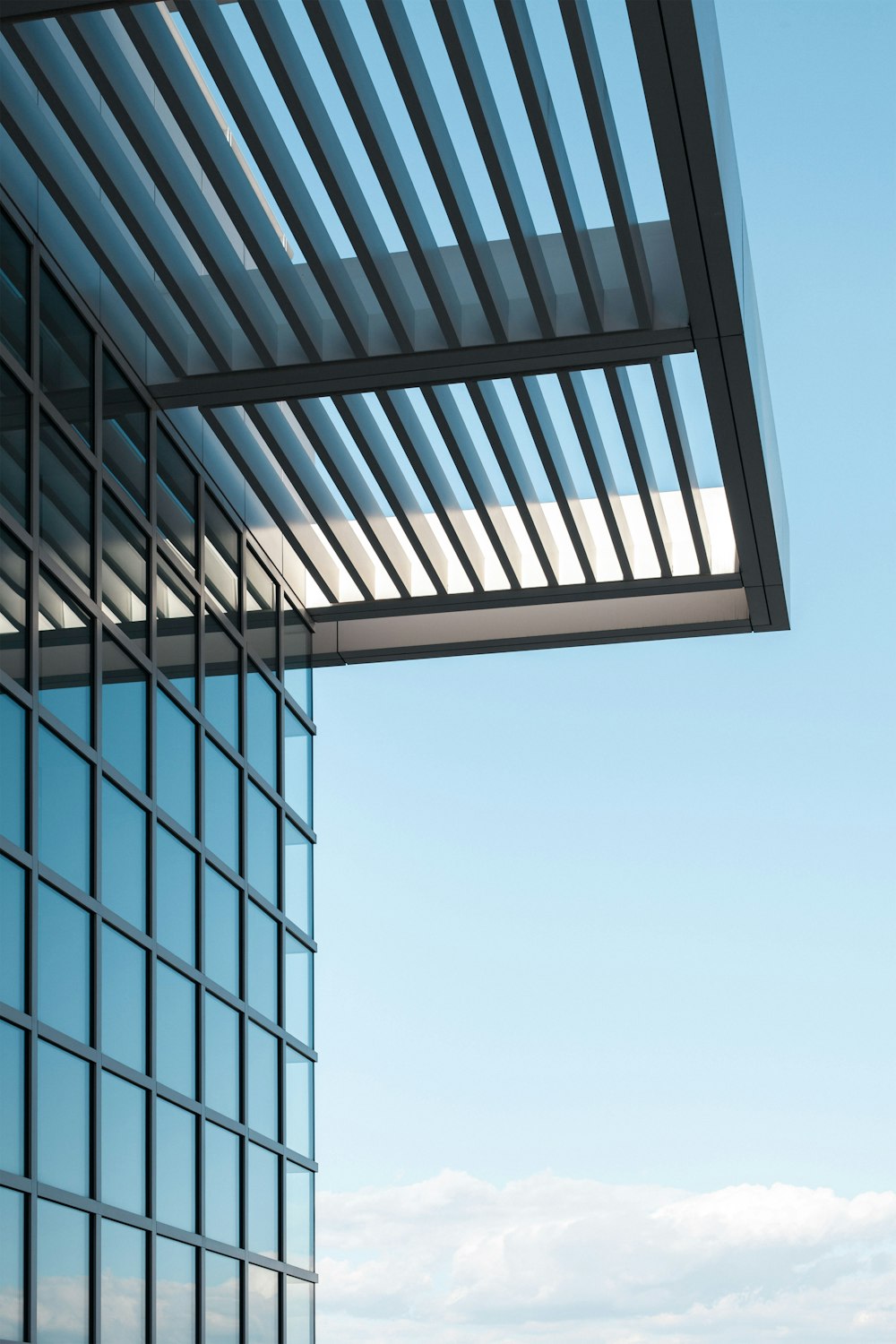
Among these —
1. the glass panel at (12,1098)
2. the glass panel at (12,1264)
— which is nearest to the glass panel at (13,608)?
the glass panel at (12,1098)

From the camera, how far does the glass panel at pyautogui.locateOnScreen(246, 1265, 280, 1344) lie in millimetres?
17141

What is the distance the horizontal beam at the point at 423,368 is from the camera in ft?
49.8

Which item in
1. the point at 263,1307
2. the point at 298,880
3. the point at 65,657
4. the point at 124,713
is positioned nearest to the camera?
the point at 65,657

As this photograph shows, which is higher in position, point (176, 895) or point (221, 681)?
point (221, 681)

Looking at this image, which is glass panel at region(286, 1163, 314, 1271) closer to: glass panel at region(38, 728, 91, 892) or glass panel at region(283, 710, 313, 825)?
glass panel at region(283, 710, 313, 825)

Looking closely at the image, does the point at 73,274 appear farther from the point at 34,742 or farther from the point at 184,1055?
the point at 184,1055

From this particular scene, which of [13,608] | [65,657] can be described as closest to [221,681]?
[65,657]

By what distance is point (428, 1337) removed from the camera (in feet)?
178

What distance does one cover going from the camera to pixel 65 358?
14719mm

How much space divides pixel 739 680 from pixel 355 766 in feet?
38.6

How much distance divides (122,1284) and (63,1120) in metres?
1.58

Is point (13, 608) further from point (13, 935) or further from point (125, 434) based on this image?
point (125, 434)

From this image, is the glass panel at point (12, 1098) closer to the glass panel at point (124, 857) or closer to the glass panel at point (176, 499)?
the glass panel at point (124, 857)

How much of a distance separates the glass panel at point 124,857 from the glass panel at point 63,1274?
232 centimetres
